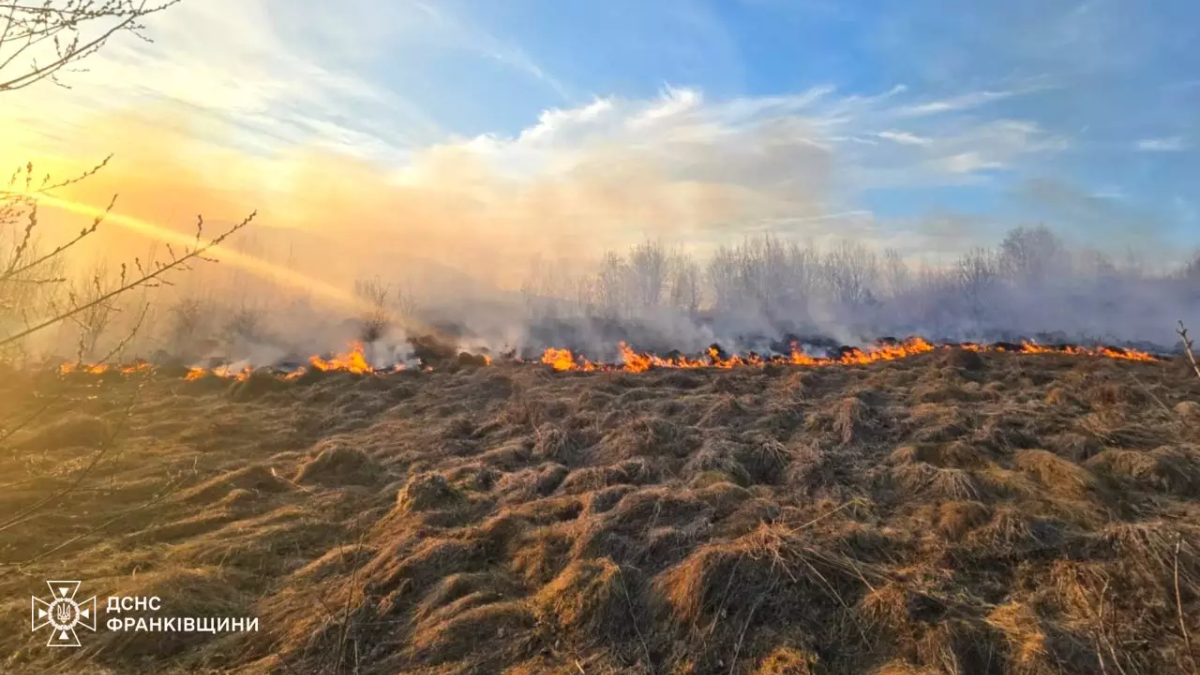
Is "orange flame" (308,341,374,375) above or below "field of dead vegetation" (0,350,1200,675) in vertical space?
below

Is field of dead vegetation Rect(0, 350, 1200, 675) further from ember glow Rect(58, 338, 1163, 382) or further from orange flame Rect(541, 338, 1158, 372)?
orange flame Rect(541, 338, 1158, 372)

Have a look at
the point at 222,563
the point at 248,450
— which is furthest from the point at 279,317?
the point at 222,563

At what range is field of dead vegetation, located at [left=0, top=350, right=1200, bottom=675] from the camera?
4867 millimetres

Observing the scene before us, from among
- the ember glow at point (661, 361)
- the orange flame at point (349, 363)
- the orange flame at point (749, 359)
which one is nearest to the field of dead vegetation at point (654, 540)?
the ember glow at point (661, 361)

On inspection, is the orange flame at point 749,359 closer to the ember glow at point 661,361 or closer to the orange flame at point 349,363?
the ember glow at point 661,361

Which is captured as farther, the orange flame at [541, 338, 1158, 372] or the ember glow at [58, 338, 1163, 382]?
the orange flame at [541, 338, 1158, 372]

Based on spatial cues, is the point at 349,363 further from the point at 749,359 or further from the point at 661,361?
the point at 749,359

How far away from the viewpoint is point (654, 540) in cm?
639

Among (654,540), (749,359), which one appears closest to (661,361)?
(749,359)

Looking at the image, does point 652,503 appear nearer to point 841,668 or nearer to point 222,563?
point 841,668

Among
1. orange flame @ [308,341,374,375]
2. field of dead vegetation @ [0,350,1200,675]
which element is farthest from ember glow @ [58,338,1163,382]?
field of dead vegetation @ [0,350,1200,675]

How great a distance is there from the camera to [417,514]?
7.82 m

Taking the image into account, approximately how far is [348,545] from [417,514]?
892mm

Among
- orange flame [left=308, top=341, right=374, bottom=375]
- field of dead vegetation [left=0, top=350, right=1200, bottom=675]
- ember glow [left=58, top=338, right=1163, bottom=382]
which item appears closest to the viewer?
field of dead vegetation [left=0, top=350, right=1200, bottom=675]
